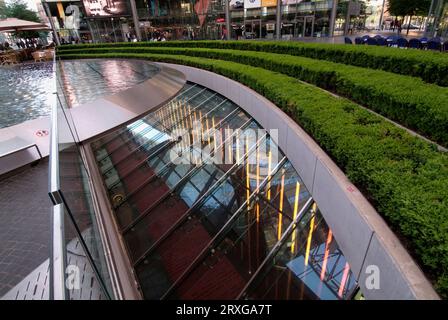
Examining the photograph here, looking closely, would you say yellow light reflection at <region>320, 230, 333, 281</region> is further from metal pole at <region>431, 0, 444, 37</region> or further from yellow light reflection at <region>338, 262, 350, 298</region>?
metal pole at <region>431, 0, 444, 37</region>

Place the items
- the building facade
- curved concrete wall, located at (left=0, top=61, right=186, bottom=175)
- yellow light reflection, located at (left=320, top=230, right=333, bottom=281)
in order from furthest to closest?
1. the building facade
2. curved concrete wall, located at (left=0, top=61, right=186, bottom=175)
3. yellow light reflection, located at (left=320, top=230, right=333, bottom=281)

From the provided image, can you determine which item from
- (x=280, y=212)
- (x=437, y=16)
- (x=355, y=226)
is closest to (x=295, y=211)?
(x=280, y=212)

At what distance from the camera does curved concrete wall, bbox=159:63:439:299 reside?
266 cm

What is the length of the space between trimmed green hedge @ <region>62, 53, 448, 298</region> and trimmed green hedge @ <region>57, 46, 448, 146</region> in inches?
23.5

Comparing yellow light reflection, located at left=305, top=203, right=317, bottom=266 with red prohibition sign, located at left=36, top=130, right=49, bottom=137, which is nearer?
yellow light reflection, located at left=305, top=203, right=317, bottom=266

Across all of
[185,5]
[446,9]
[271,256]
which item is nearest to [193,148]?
[271,256]

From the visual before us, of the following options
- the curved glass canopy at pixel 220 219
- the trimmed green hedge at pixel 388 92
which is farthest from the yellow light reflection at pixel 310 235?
the trimmed green hedge at pixel 388 92

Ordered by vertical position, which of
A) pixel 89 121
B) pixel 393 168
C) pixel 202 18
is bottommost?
pixel 89 121

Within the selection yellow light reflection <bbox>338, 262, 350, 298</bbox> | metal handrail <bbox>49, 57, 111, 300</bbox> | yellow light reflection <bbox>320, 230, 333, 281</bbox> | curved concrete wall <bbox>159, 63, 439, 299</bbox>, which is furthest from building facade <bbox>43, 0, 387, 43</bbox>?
metal handrail <bbox>49, 57, 111, 300</bbox>

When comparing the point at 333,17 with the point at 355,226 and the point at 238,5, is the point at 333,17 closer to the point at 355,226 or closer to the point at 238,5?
the point at 238,5

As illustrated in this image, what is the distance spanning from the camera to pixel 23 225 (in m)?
4.93

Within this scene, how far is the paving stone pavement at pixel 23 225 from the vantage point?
4.04 metres

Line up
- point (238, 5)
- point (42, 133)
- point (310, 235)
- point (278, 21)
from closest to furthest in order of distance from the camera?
point (310, 235) → point (42, 133) → point (278, 21) → point (238, 5)

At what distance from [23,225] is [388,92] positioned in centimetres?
770
